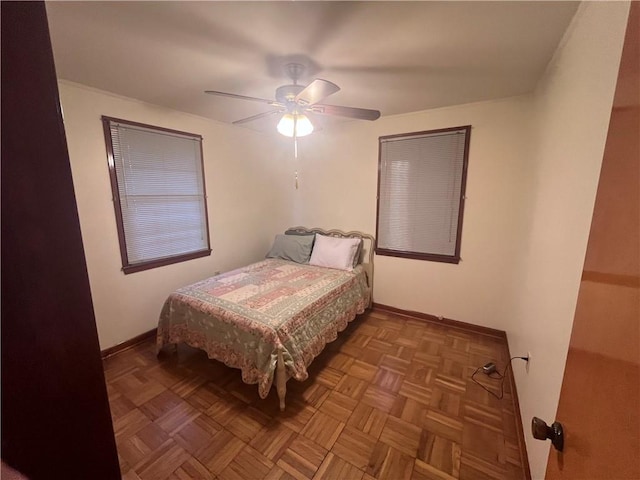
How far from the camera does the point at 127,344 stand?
95.1 inches

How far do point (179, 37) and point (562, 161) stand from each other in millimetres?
2136

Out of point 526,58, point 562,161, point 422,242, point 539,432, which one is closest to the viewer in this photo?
point 539,432

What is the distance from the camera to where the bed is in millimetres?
1728

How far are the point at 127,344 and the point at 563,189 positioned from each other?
347 centimetres

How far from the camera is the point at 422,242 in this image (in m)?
2.83

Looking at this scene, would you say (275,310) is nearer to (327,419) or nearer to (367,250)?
(327,419)

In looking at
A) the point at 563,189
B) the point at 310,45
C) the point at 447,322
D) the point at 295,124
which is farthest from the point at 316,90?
the point at 447,322

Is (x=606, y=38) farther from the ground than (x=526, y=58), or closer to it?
closer to it

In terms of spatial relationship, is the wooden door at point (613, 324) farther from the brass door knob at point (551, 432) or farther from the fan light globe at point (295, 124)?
the fan light globe at point (295, 124)

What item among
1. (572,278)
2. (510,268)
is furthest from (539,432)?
(510,268)

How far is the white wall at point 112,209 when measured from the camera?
207 centimetres

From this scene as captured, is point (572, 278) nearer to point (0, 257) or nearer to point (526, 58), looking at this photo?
point (526, 58)

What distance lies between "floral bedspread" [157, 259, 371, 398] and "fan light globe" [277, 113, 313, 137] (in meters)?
1.35

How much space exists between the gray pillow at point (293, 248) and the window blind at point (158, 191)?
89 centimetres
